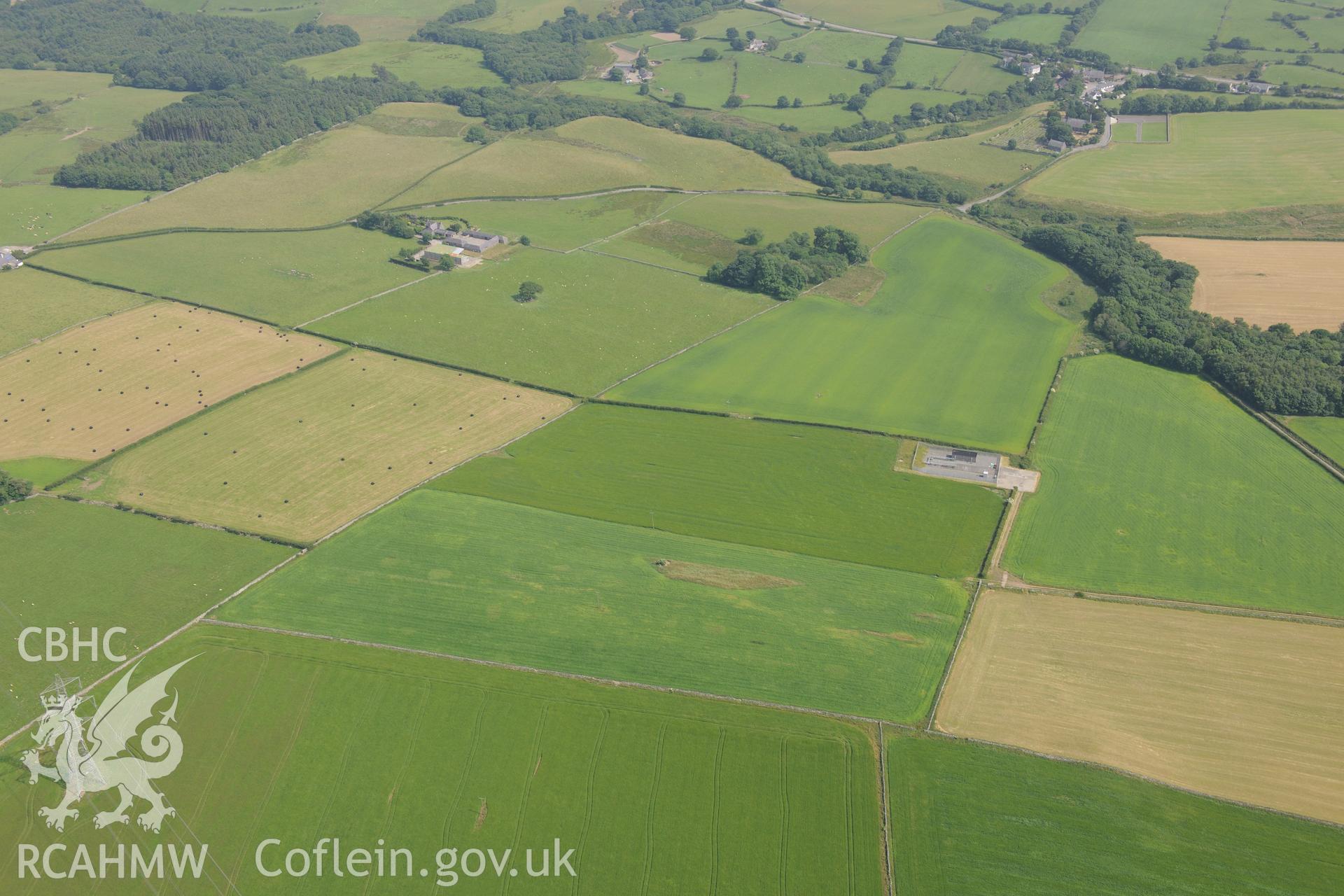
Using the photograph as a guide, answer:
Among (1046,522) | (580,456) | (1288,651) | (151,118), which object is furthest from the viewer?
(151,118)

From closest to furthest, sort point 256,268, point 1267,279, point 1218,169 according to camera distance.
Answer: point 1267,279
point 256,268
point 1218,169

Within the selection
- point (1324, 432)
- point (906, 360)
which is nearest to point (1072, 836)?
point (1324, 432)

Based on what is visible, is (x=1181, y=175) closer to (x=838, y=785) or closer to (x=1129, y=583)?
(x=1129, y=583)

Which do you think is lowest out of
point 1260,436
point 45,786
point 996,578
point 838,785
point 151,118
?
point 45,786

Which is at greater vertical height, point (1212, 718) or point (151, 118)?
point (151, 118)

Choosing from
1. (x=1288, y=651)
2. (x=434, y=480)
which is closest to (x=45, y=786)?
(x=434, y=480)

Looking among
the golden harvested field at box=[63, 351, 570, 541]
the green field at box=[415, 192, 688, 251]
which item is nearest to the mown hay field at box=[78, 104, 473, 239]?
the green field at box=[415, 192, 688, 251]

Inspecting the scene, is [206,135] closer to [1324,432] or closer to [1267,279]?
[1267,279]

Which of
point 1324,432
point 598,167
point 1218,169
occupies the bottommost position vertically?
point 1324,432
